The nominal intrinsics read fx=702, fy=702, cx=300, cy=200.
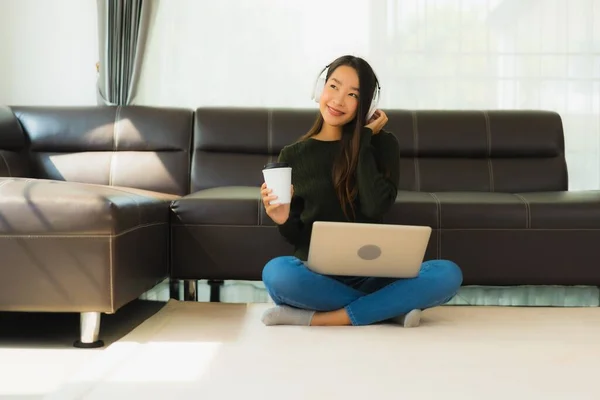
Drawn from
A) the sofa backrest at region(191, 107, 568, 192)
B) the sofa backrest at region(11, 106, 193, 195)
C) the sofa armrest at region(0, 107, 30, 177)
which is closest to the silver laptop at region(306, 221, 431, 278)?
the sofa backrest at region(191, 107, 568, 192)

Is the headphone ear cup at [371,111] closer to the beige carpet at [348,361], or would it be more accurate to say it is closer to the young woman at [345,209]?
the young woman at [345,209]

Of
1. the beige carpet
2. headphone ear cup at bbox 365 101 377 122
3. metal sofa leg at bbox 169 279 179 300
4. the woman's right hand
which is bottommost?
metal sofa leg at bbox 169 279 179 300

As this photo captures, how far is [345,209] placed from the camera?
2.24m

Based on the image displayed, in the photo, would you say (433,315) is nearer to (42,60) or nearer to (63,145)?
(63,145)

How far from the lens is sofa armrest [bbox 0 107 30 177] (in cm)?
304

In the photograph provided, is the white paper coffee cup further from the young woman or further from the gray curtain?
the gray curtain

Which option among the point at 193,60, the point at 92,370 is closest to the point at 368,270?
the point at 92,370

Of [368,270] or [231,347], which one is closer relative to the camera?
[231,347]

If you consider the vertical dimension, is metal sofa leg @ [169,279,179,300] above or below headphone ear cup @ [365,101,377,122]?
below

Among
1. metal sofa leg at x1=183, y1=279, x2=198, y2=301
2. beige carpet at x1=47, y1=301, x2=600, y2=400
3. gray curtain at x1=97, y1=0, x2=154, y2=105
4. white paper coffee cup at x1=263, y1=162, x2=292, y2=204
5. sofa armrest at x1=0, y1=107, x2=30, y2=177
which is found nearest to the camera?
beige carpet at x1=47, y1=301, x2=600, y2=400

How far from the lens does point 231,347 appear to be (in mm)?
1917

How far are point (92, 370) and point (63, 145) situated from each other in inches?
73.1

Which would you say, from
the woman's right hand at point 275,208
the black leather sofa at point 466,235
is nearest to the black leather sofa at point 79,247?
the black leather sofa at point 466,235

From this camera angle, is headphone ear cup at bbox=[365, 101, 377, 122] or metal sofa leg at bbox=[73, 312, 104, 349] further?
headphone ear cup at bbox=[365, 101, 377, 122]
